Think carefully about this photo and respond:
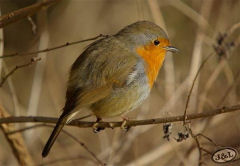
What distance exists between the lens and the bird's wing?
3766mm

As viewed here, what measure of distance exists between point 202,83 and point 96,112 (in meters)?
2.40

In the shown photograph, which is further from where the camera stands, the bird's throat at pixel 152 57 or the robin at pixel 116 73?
the bird's throat at pixel 152 57

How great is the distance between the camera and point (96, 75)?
3.82 m

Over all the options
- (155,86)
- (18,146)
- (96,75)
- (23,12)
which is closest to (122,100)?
(96,75)

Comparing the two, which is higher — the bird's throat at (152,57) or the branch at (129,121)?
the branch at (129,121)

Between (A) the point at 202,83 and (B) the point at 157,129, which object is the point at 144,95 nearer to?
(A) the point at 202,83

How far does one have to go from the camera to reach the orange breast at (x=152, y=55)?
4.20 meters

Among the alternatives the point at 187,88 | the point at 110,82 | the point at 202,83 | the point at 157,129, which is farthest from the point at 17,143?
the point at 157,129

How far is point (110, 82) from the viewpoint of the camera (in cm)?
389

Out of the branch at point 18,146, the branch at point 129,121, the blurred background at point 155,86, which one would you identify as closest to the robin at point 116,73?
the branch at point 129,121

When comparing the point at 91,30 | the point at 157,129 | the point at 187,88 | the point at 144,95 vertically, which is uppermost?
the point at 144,95

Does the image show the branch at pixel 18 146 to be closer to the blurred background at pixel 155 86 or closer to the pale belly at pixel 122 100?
the blurred background at pixel 155 86

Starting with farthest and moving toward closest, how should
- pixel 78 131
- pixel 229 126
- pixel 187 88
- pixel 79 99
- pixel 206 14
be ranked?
pixel 78 131 < pixel 229 126 < pixel 206 14 < pixel 187 88 < pixel 79 99

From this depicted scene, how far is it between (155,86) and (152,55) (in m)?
1.14
